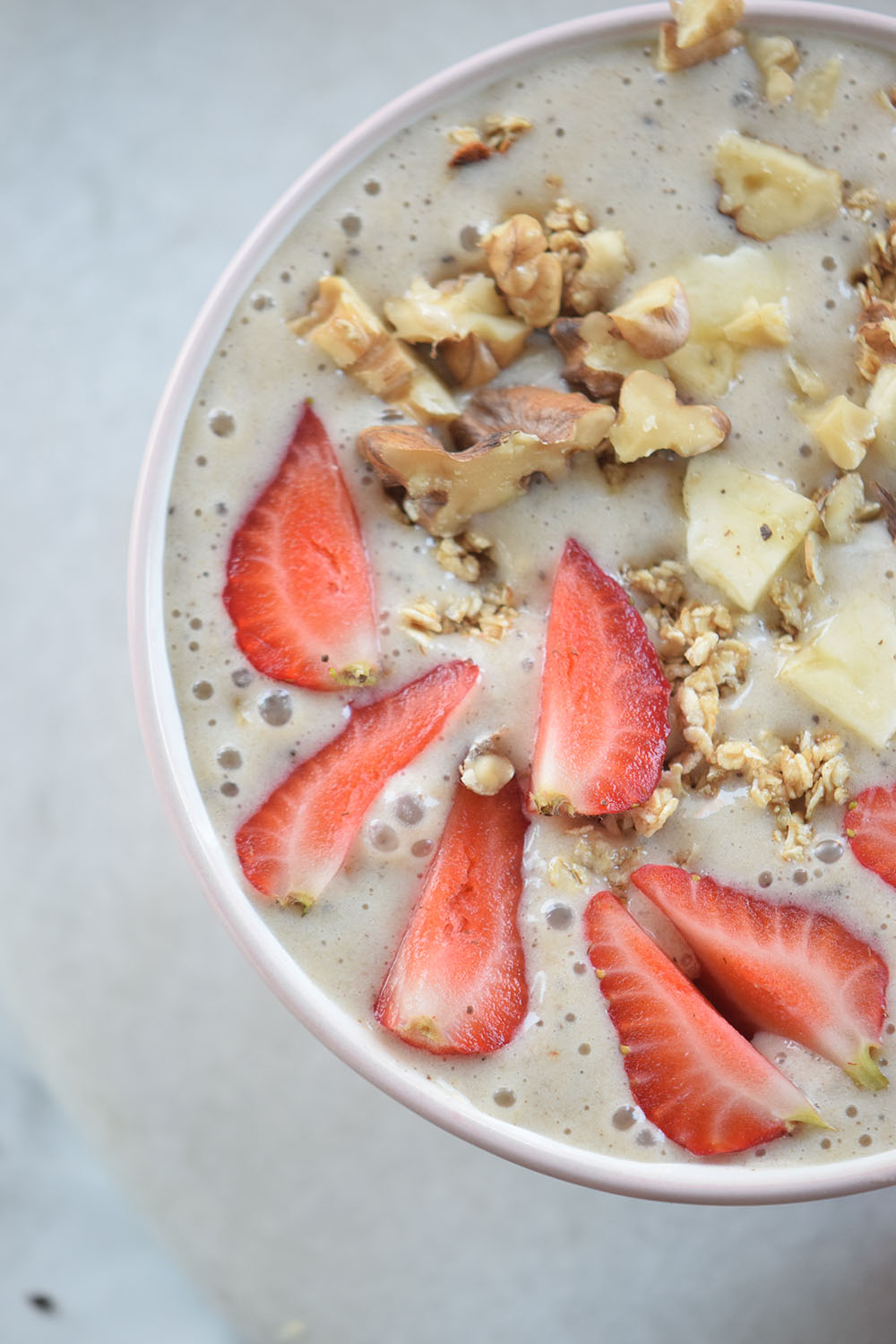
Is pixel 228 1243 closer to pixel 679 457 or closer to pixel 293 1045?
pixel 293 1045

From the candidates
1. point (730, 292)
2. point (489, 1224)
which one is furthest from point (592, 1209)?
point (730, 292)

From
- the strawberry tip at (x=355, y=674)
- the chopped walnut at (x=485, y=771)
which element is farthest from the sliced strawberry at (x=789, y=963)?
the strawberry tip at (x=355, y=674)

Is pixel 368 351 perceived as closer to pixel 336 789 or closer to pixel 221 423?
pixel 221 423

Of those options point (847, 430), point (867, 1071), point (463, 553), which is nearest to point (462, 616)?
point (463, 553)

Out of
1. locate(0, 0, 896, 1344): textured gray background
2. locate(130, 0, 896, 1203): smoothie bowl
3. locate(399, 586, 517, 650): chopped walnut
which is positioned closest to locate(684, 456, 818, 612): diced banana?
locate(130, 0, 896, 1203): smoothie bowl

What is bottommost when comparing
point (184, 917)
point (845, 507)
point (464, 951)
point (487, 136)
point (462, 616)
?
point (184, 917)

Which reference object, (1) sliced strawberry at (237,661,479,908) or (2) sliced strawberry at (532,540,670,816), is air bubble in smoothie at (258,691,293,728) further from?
(2) sliced strawberry at (532,540,670,816)
